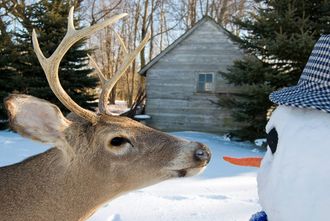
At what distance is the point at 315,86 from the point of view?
199 cm

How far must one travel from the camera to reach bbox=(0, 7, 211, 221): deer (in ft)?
8.45

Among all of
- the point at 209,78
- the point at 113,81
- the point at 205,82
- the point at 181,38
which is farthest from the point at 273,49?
the point at 113,81

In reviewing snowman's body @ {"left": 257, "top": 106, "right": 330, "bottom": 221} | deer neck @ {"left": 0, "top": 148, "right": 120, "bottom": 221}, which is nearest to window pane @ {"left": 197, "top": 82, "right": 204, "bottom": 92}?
deer neck @ {"left": 0, "top": 148, "right": 120, "bottom": 221}

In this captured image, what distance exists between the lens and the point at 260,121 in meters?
11.4

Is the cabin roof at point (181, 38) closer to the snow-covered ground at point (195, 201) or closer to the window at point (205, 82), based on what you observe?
the window at point (205, 82)

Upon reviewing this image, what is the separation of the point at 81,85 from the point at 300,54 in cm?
888

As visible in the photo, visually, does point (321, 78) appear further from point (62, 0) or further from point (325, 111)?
point (62, 0)

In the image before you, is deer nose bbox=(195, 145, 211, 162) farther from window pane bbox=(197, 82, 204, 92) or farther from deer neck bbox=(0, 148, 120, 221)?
window pane bbox=(197, 82, 204, 92)

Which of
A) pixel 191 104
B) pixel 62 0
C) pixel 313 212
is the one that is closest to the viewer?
pixel 313 212

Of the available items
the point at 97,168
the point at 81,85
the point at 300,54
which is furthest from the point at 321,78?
the point at 81,85

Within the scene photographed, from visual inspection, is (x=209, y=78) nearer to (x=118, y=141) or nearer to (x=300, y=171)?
(x=118, y=141)

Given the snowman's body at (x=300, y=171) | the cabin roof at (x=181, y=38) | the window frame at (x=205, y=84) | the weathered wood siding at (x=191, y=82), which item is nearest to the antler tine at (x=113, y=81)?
the snowman's body at (x=300, y=171)

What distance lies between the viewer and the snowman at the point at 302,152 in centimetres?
160

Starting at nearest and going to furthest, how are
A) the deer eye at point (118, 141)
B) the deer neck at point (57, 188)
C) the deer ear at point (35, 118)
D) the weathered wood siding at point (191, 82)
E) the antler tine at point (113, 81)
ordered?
the deer ear at point (35, 118), the deer neck at point (57, 188), the deer eye at point (118, 141), the antler tine at point (113, 81), the weathered wood siding at point (191, 82)
